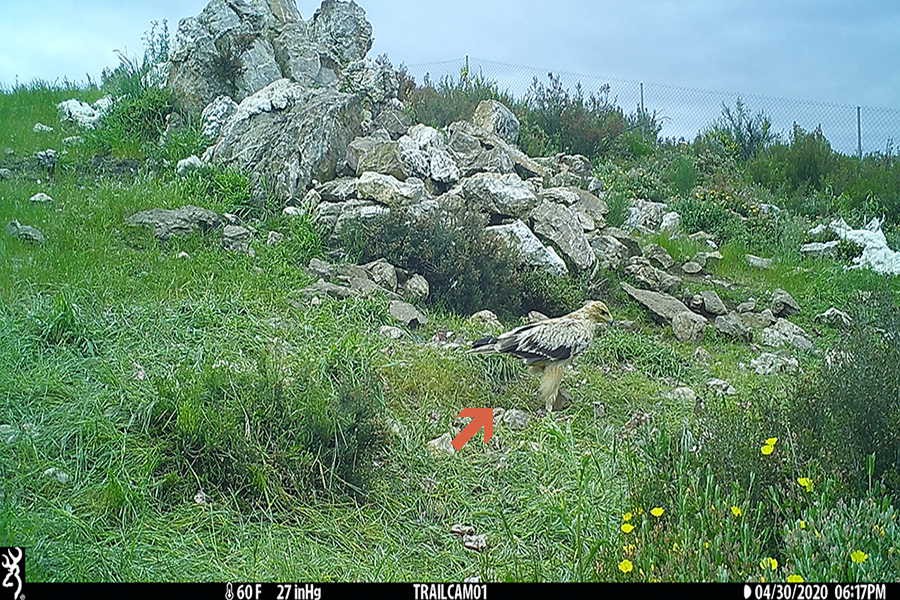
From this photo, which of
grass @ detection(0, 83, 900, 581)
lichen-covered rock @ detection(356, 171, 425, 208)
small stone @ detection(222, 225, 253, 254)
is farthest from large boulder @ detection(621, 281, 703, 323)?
small stone @ detection(222, 225, 253, 254)

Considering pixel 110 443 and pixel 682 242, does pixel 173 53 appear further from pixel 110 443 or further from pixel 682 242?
pixel 110 443

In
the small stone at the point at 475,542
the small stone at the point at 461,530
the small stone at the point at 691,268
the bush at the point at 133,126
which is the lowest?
the small stone at the point at 475,542

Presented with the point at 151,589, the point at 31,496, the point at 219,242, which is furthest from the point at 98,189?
the point at 151,589

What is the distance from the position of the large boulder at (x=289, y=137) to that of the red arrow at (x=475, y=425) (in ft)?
17.4

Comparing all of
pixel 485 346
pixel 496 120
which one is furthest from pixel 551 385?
pixel 496 120

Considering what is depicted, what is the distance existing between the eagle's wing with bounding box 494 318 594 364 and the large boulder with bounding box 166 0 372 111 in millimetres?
8113

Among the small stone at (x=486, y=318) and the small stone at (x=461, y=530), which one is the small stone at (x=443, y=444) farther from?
the small stone at (x=486, y=318)

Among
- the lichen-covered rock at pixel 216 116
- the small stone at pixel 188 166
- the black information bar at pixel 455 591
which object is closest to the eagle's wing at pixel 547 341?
the black information bar at pixel 455 591

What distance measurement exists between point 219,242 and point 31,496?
5.48 m

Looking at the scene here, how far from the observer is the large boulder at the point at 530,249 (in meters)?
10.5

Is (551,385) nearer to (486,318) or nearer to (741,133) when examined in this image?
(486,318)

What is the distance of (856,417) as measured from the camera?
4.93 meters

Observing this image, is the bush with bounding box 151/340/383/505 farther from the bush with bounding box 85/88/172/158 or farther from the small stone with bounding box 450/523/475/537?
the bush with bounding box 85/88/172/158

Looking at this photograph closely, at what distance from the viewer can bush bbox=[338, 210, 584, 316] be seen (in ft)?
32.1
